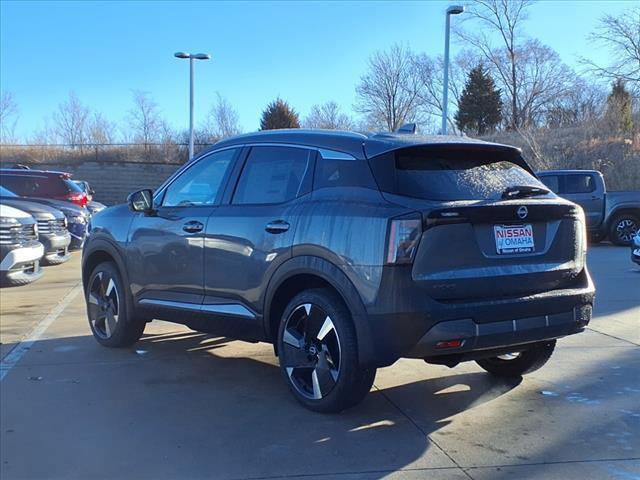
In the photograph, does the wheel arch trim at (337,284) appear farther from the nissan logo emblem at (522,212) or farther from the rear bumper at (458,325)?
the nissan logo emblem at (522,212)

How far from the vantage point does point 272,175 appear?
5.04 m

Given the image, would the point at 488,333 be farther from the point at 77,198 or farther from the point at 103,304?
the point at 77,198

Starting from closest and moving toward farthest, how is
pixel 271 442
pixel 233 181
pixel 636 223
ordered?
pixel 271 442 → pixel 233 181 → pixel 636 223

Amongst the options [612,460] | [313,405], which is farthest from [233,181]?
[612,460]

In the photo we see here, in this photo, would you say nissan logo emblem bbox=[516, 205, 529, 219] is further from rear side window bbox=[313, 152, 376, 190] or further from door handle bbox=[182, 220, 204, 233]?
door handle bbox=[182, 220, 204, 233]

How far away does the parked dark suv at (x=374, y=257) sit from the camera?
13.2 feet

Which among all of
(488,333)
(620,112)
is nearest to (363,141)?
(488,333)

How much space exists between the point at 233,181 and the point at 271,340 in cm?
131

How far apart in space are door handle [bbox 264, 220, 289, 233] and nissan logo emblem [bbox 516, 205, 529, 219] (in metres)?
1.55

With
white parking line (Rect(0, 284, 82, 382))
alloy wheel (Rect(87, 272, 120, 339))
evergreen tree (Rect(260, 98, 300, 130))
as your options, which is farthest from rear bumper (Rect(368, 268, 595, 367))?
evergreen tree (Rect(260, 98, 300, 130))

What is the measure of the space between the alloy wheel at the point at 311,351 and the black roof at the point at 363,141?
1099 millimetres

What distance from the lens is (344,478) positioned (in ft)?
11.8

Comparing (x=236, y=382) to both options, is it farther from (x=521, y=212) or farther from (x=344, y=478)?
(x=521, y=212)

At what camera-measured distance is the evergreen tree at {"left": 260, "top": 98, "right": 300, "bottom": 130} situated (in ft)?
162
